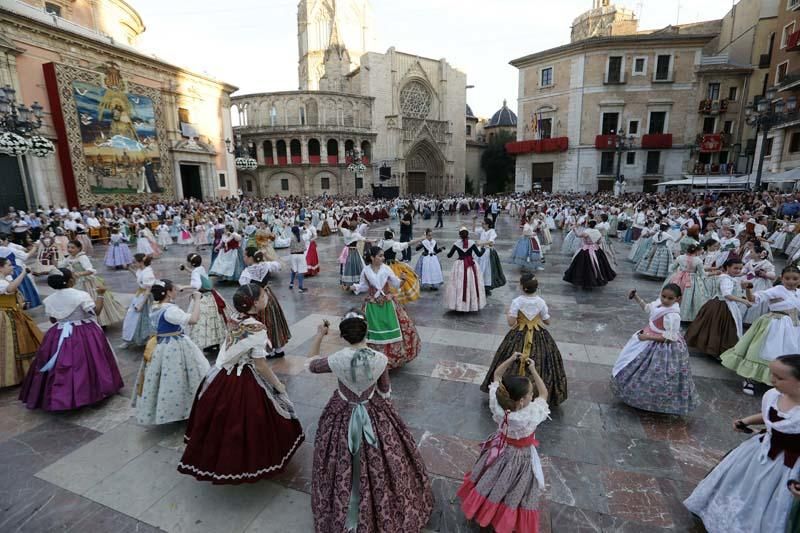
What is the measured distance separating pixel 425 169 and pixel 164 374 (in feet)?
162

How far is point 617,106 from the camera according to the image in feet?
109

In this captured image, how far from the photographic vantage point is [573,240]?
1409 centimetres

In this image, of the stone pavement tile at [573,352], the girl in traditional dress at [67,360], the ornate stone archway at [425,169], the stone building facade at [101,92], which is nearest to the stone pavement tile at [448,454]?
the stone pavement tile at [573,352]

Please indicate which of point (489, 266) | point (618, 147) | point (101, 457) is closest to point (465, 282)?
point (489, 266)

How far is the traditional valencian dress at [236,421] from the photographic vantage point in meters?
3.06

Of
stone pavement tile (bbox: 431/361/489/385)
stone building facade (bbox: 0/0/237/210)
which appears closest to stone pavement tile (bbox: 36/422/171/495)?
stone pavement tile (bbox: 431/361/489/385)

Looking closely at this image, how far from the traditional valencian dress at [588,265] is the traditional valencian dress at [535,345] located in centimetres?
568

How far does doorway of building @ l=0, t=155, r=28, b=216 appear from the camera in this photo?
18.9m

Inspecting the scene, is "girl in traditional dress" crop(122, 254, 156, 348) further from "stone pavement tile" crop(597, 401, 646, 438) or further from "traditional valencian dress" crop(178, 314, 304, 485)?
"stone pavement tile" crop(597, 401, 646, 438)

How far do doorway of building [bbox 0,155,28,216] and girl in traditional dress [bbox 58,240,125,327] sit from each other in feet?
59.1

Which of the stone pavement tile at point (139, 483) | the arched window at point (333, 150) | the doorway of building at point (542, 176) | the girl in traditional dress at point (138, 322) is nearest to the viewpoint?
the stone pavement tile at point (139, 483)

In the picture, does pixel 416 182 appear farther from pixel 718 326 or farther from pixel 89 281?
pixel 718 326

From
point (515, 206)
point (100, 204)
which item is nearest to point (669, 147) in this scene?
point (515, 206)

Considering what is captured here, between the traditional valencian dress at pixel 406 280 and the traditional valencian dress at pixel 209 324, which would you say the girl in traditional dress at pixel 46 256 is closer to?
the traditional valencian dress at pixel 209 324
